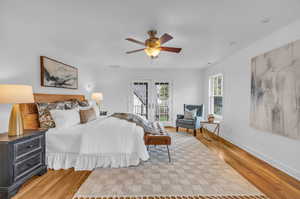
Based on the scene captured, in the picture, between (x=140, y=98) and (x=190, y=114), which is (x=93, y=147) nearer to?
(x=190, y=114)

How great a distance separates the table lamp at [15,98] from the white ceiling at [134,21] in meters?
1.13

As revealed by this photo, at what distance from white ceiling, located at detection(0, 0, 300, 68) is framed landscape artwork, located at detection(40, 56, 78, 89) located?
337 mm

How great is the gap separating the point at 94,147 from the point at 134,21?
7.48ft

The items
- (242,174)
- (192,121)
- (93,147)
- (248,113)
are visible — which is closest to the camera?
(242,174)

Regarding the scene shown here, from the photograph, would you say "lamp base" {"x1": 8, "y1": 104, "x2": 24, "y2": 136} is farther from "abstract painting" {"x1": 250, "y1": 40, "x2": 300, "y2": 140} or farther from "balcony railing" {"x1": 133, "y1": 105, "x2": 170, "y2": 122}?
"balcony railing" {"x1": 133, "y1": 105, "x2": 170, "y2": 122}

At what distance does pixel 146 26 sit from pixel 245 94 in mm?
2946

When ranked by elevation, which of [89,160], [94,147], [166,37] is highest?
[166,37]

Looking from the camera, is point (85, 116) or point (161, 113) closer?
point (85, 116)

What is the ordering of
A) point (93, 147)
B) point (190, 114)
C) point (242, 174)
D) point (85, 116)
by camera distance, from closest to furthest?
point (242, 174) → point (93, 147) → point (85, 116) → point (190, 114)

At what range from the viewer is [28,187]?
2160 millimetres

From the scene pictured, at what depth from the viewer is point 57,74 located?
3887 mm

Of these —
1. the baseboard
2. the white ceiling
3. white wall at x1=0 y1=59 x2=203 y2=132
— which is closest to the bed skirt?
the white ceiling

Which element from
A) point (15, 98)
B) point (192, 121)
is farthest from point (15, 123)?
point (192, 121)

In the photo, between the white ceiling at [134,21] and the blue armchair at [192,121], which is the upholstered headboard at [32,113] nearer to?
the white ceiling at [134,21]
